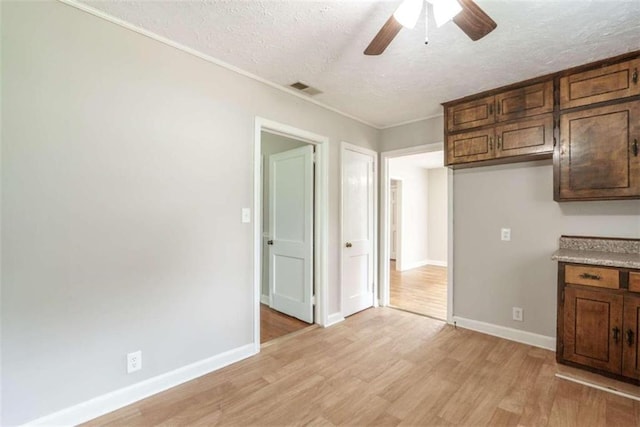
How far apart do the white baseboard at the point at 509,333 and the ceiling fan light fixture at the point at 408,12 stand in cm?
298

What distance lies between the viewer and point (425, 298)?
4453 millimetres

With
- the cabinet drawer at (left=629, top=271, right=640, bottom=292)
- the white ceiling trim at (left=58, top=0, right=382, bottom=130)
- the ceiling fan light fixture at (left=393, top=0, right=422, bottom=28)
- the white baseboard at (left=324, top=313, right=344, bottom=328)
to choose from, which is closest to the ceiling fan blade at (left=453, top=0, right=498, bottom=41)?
the ceiling fan light fixture at (left=393, top=0, right=422, bottom=28)

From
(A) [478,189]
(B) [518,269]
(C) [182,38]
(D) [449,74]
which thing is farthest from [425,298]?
(C) [182,38]

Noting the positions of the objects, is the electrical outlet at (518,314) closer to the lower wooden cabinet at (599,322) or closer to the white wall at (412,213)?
the lower wooden cabinet at (599,322)

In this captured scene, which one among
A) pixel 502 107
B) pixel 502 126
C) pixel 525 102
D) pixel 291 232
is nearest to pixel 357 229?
pixel 291 232

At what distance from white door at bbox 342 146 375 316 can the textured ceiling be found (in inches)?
41.8

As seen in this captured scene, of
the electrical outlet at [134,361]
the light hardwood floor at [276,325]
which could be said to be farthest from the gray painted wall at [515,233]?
the electrical outlet at [134,361]

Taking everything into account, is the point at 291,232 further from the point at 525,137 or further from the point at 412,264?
the point at 412,264

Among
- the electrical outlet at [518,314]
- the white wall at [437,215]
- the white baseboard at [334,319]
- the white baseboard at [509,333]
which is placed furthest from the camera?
the white wall at [437,215]

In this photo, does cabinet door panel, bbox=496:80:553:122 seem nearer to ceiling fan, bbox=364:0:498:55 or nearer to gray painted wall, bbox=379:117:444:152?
gray painted wall, bbox=379:117:444:152

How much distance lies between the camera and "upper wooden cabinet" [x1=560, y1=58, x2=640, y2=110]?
7.24 feet

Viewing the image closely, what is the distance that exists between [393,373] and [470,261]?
162cm

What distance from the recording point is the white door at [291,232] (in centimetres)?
340

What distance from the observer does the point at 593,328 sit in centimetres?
222
